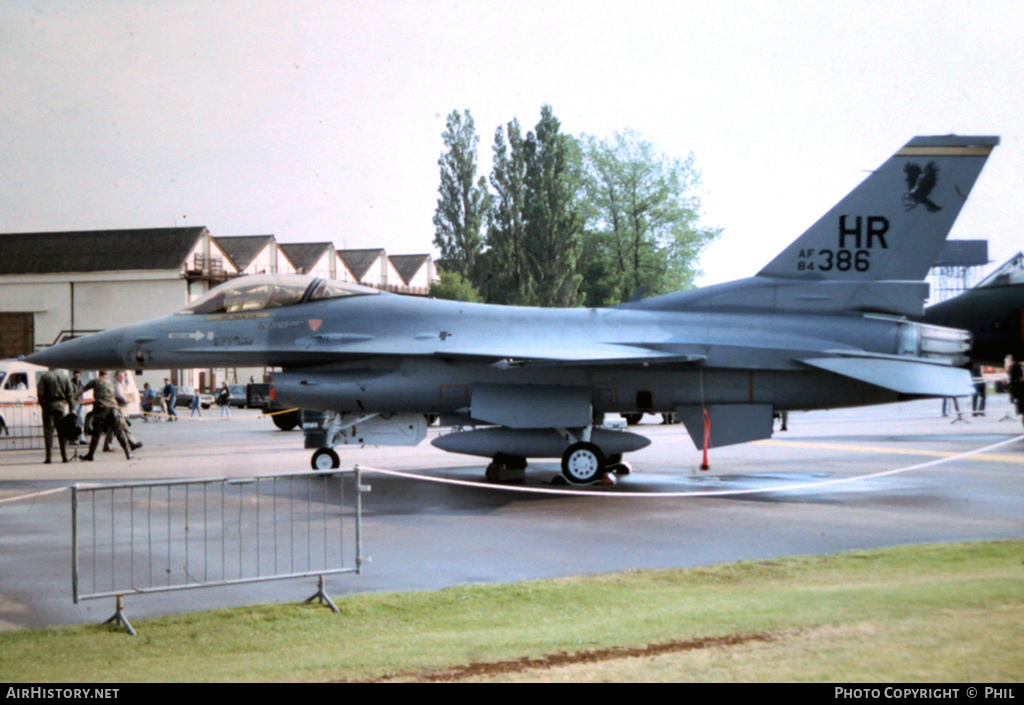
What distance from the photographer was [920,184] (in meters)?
12.4

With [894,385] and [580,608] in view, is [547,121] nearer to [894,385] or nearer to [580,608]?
[894,385]

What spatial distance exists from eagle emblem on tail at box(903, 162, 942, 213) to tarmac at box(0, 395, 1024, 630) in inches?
143

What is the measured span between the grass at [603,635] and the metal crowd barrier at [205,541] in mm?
516

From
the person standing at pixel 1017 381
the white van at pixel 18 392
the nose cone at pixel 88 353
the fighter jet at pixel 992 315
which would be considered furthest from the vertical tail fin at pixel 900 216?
the white van at pixel 18 392

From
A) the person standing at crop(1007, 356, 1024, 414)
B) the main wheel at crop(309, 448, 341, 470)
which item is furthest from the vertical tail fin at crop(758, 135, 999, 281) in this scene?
the person standing at crop(1007, 356, 1024, 414)

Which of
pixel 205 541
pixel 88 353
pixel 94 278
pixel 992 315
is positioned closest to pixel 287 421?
pixel 94 278

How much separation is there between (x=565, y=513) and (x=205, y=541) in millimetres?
4479

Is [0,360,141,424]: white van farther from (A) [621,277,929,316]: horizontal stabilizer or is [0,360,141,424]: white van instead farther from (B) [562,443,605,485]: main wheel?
(A) [621,277,929,316]: horizontal stabilizer

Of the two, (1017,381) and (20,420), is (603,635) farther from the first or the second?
Answer: (20,420)

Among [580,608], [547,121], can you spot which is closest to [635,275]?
[547,121]

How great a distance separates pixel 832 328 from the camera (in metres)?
12.5

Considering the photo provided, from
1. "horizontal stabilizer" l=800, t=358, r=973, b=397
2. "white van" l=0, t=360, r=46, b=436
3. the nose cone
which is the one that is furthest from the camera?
"white van" l=0, t=360, r=46, b=436

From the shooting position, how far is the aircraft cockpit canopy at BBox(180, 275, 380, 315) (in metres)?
14.0

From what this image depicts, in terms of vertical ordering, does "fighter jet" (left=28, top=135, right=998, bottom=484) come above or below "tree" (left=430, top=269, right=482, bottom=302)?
below
